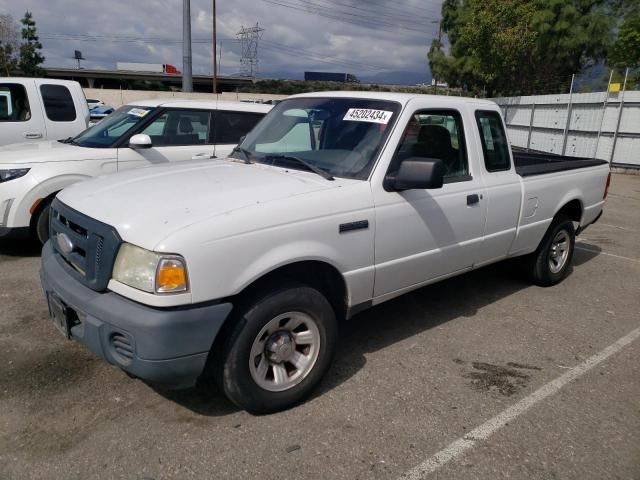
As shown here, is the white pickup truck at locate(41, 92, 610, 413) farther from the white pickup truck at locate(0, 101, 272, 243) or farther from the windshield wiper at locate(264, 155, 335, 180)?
the white pickup truck at locate(0, 101, 272, 243)

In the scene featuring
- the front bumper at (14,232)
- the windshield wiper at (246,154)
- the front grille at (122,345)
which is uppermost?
the windshield wiper at (246,154)

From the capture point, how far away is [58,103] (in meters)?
8.32

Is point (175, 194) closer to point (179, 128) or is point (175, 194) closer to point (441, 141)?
point (441, 141)

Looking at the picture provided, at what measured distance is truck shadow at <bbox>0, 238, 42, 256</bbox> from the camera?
6059 millimetres

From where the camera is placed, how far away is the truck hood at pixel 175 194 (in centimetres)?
271

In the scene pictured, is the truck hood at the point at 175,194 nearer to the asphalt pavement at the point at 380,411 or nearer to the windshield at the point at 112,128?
the asphalt pavement at the point at 380,411

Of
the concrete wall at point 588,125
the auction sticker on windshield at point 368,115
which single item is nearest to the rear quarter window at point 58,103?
the auction sticker on windshield at point 368,115

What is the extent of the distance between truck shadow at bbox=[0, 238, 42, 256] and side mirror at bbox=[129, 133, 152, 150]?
1701 millimetres

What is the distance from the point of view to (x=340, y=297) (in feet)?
11.2

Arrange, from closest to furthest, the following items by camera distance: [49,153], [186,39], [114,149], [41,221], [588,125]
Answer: [41,221], [49,153], [114,149], [588,125], [186,39]

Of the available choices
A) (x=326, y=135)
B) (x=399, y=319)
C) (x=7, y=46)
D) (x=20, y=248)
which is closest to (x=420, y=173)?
(x=326, y=135)

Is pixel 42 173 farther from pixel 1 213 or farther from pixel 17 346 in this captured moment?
pixel 17 346

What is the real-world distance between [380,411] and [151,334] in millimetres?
1479

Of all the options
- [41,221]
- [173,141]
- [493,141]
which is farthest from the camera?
[173,141]
